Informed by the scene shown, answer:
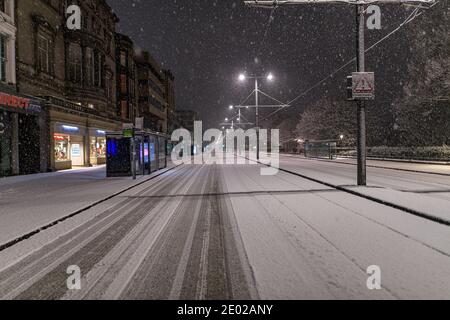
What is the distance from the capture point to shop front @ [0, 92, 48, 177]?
20156 mm

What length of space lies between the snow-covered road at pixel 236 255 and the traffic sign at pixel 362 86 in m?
4.28

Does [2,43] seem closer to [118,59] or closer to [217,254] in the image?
[217,254]

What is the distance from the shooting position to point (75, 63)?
2975cm

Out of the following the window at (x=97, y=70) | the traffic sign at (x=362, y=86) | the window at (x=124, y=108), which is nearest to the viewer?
the traffic sign at (x=362, y=86)

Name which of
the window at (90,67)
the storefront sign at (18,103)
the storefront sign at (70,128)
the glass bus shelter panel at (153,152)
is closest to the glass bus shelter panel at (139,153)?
the glass bus shelter panel at (153,152)

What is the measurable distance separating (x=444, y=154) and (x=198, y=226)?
2768 cm

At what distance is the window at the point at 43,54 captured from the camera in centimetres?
2442

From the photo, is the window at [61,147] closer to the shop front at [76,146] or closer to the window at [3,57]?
the shop front at [76,146]

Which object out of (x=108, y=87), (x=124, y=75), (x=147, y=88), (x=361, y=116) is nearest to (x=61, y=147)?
(x=108, y=87)

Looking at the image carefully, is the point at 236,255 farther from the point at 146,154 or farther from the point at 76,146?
the point at 76,146

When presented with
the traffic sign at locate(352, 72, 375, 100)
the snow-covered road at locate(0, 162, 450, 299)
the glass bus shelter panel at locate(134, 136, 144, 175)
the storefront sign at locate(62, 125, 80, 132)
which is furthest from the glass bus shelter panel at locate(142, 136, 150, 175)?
the traffic sign at locate(352, 72, 375, 100)

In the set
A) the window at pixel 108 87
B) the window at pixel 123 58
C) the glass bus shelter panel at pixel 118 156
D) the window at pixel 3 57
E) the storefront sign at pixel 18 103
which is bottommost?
the glass bus shelter panel at pixel 118 156

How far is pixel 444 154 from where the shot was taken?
28297 mm
